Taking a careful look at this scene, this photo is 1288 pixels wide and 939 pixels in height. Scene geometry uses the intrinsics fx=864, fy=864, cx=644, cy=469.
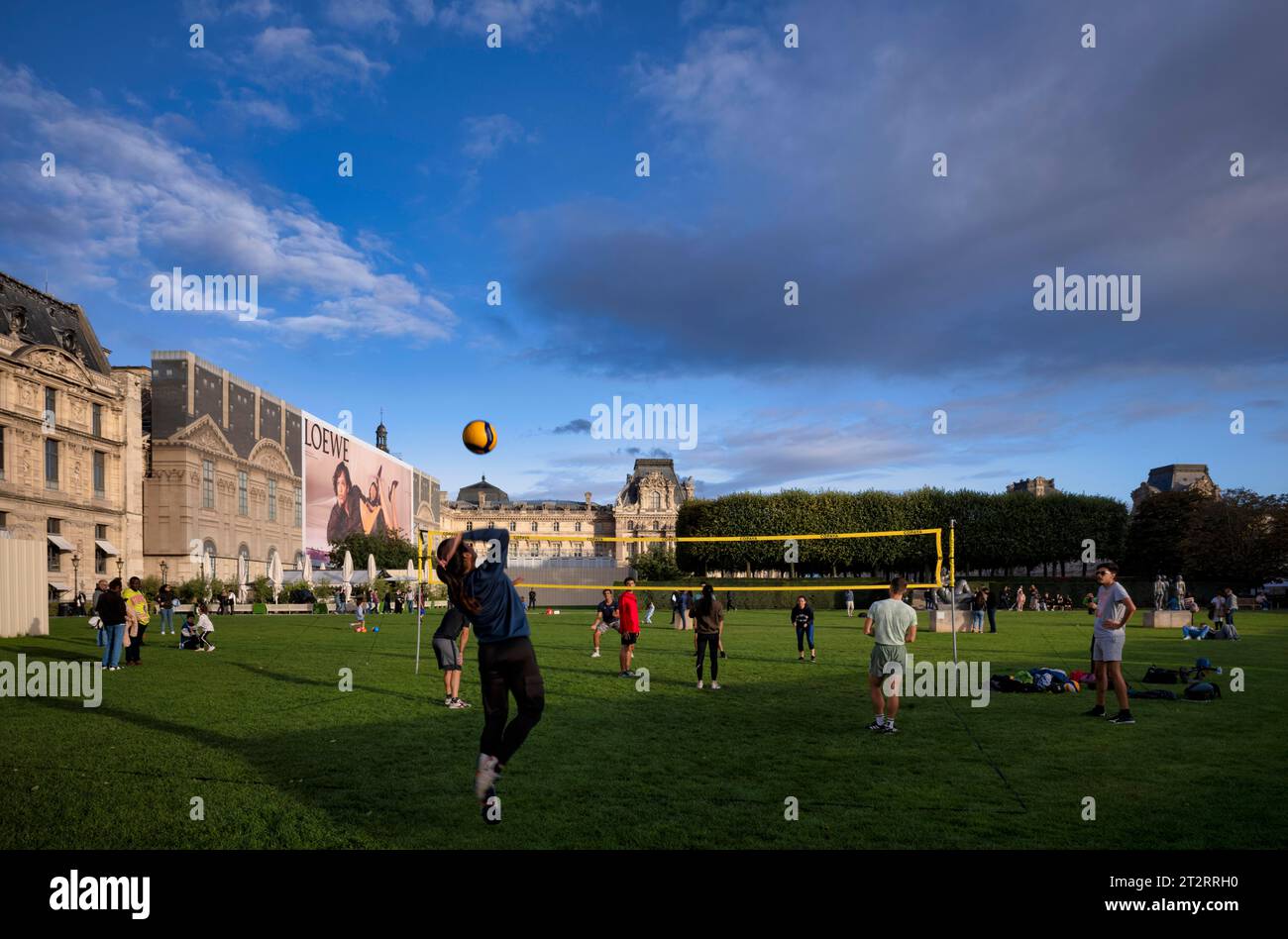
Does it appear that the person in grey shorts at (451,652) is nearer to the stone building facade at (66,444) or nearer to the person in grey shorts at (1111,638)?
the person in grey shorts at (1111,638)

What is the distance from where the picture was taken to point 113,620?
18.2 metres

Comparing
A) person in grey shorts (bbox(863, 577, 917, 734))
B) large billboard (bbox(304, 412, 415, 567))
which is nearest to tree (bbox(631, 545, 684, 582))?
large billboard (bbox(304, 412, 415, 567))

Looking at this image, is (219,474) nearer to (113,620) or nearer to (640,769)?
(113,620)

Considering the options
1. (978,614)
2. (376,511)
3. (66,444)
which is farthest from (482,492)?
(978,614)

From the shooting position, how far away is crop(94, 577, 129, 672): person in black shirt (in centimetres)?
1797

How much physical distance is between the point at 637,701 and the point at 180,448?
212 feet

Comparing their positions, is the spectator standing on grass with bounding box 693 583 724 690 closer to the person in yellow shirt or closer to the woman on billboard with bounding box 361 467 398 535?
the person in yellow shirt

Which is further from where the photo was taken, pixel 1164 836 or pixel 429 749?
pixel 429 749

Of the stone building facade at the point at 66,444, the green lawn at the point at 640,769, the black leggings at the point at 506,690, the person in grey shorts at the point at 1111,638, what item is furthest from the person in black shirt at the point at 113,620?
the stone building facade at the point at 66,444

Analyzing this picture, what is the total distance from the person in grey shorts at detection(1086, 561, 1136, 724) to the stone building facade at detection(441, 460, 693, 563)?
417 feet
